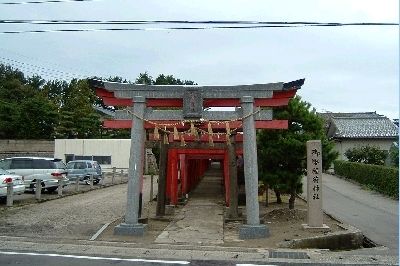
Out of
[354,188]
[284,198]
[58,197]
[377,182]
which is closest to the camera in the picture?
[58,197]

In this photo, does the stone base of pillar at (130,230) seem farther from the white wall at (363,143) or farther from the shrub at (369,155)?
the white wall at (363,143)

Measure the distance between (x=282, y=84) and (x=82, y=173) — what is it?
67.4 ft

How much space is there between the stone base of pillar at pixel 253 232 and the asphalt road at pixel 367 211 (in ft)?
8.92

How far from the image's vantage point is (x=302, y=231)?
12.0m

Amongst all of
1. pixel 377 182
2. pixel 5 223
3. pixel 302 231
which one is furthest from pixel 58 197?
pixel 377 182

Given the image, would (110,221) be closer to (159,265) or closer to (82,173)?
(159,265)

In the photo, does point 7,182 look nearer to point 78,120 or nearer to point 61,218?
point 61,218

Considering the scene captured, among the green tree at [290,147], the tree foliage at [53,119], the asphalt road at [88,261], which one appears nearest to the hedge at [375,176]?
the green tree at [290,147]

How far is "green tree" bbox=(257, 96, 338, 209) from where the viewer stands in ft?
49.7

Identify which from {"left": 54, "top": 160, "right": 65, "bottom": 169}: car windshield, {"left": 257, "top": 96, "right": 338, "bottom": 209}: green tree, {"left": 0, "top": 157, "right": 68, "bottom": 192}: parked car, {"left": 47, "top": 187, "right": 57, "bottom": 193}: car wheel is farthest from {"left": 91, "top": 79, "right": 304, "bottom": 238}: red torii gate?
{"left": 47, "top": 187, "right": 57, "bottom": 193}: car wheel

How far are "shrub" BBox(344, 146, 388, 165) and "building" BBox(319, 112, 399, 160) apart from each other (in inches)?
105

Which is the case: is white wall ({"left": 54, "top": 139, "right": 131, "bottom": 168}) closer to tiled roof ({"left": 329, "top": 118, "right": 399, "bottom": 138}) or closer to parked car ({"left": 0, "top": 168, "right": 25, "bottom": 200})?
tiled roof ({"left": 329, "top": 118, "right": 399, "bottom": 138})

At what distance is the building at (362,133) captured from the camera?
4254 cm

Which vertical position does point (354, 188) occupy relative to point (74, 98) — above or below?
below
